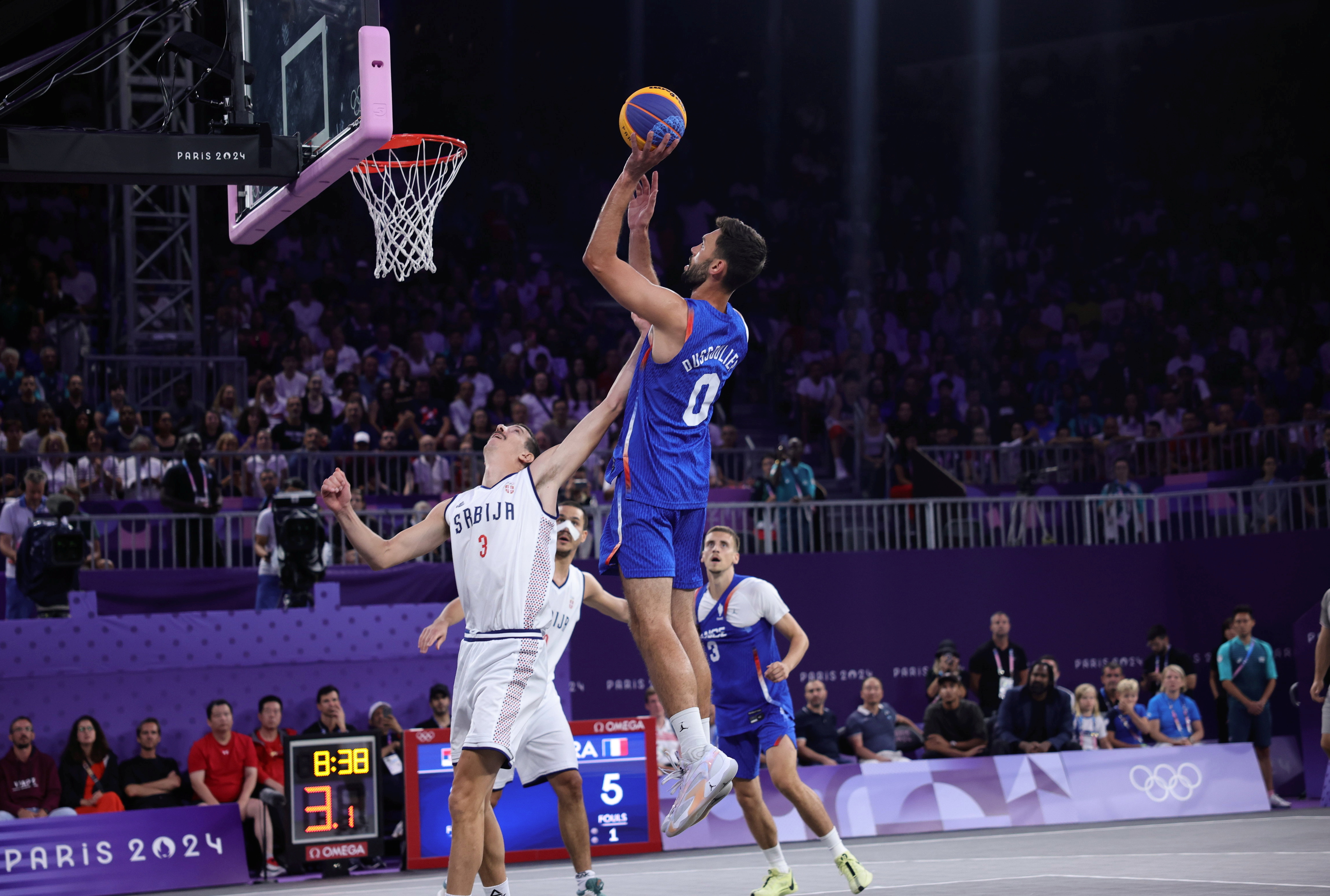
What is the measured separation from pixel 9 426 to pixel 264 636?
4224 mm

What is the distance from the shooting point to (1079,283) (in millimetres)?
25250

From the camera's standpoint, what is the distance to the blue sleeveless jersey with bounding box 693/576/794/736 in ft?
32.3

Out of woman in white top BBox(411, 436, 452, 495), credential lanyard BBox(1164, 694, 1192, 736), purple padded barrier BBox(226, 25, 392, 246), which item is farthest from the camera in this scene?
woman in white top BBox(411, 436, 452, 495)

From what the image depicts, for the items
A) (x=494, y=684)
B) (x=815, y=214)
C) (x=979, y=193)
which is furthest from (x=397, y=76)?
(x=494, y=684)

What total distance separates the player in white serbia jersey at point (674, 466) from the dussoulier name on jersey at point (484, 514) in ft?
3.88

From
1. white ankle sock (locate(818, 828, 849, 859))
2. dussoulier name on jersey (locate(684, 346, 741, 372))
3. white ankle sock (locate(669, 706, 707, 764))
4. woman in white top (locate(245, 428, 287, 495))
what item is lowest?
white ankle sock (locate(818, 828, 849, 859))

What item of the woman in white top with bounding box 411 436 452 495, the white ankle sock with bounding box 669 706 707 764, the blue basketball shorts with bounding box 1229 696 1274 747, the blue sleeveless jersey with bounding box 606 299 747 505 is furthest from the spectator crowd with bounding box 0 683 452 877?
the blue basketball shorts with bounding box 1229 696 1274 747

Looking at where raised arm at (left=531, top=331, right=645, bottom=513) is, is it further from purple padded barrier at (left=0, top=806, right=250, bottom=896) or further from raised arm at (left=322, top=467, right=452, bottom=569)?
purple padded barrier at (left=0, top=806, right=250, bottom=896)

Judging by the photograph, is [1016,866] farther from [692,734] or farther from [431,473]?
[431,473]

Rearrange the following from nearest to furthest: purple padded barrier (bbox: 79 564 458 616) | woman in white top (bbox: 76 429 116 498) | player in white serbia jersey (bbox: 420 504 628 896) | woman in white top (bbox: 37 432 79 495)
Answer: player in white serbia jersey (bbox: 420 504 628 896), purple padded barrier (bbox: 79 564 458 616), woman in white top (bbox: 37 432 79 495), woman in white top (bbox: 76 429 116 498)

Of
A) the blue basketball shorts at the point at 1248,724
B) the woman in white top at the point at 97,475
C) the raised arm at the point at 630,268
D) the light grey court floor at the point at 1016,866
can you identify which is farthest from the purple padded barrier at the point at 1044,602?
the raised arm at the point at 630,268

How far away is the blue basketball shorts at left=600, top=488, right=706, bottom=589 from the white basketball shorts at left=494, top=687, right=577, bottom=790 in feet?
9.00

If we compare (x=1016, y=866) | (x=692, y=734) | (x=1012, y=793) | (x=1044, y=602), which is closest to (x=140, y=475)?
(x=1012, y=793)

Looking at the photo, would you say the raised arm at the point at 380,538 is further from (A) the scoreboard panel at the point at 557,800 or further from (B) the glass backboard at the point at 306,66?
(A) the scoreboard panel at the point at 557,800
